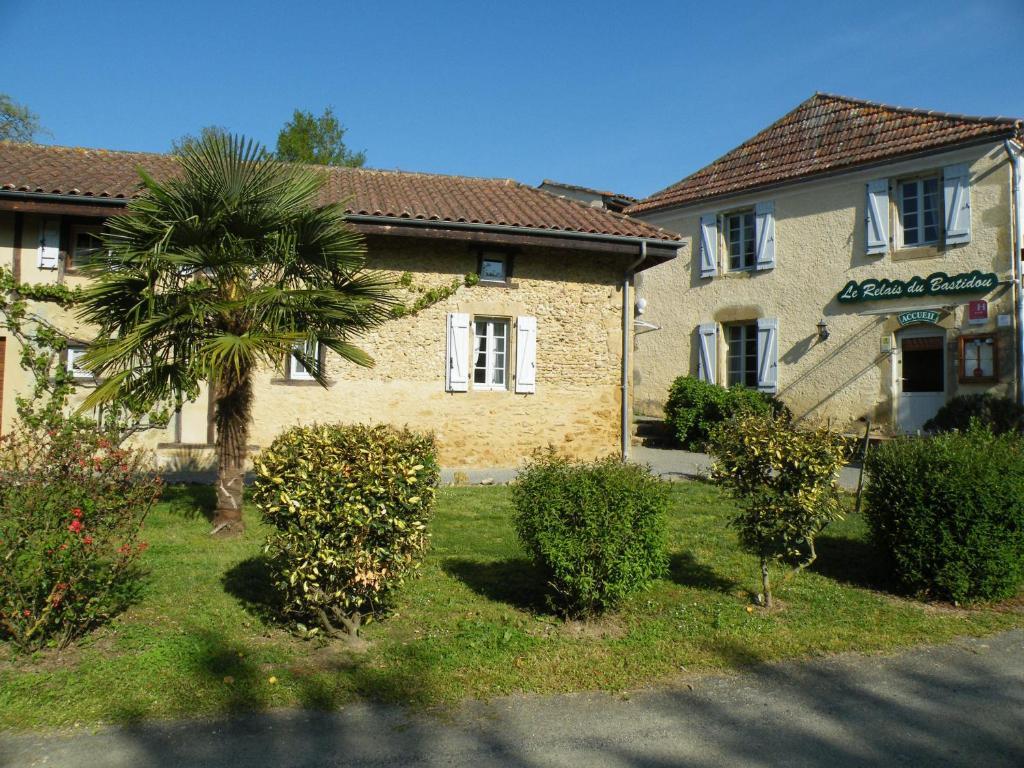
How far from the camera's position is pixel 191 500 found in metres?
9.80

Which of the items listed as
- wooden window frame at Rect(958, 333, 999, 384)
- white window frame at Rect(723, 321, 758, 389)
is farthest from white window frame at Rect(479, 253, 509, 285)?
wooden window frame at Rect(958, 333, 999, 384)

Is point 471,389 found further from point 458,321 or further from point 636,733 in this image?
point 636,733

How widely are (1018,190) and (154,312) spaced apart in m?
14.1

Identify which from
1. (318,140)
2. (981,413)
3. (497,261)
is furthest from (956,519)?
(318,140)

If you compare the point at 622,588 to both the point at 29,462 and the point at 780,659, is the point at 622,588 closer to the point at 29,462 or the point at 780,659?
the point at 780,659

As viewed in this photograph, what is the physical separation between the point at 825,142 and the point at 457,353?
1010 centimetres

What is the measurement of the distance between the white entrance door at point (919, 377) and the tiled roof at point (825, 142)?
354cm

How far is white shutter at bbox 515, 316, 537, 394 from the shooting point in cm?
1345

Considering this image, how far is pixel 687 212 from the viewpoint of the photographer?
19906 mm

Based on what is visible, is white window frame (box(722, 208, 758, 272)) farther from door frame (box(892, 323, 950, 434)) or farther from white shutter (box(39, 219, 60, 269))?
white shutter (box(39, 219, 60, 269))

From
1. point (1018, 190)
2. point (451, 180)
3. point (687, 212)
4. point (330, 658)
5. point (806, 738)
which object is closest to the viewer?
point (806, 738)

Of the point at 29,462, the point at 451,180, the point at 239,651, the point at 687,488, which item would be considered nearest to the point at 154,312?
the point at 29,462

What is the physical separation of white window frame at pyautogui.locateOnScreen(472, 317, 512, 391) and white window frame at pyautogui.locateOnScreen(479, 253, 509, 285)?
0.61 m

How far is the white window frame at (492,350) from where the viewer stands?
13.6 meters
